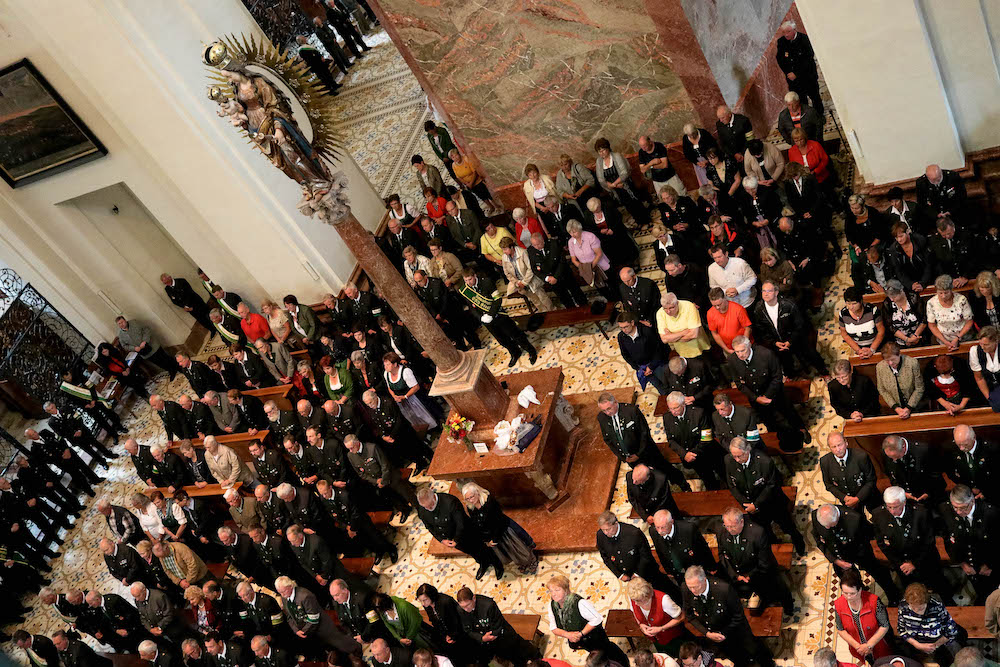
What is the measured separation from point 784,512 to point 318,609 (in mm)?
4673

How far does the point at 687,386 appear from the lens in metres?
10.1

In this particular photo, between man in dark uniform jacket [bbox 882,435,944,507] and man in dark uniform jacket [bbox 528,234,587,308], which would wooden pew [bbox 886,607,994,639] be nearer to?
man in dark uniform jacket [bbox 882,435,944,507]

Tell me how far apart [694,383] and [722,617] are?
2.78 m

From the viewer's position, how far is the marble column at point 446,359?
9.73m

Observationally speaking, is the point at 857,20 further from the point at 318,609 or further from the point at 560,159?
the point at 318,609

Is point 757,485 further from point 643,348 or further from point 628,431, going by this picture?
point 643,348

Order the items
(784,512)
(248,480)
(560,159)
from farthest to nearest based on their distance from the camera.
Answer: (560,159) → (248,480) → (784,512)

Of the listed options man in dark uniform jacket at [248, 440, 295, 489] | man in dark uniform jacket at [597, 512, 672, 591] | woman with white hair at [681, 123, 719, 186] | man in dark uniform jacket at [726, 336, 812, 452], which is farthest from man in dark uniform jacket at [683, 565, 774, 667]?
woman with white hair at [681, 123, 719, 186]

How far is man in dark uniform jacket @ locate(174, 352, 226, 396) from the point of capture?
570 inches

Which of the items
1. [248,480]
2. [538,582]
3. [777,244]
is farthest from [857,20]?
[248,480]

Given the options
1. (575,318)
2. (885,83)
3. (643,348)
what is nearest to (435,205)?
(575,318)

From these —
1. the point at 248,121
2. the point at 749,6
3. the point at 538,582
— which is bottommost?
the point at 538,582

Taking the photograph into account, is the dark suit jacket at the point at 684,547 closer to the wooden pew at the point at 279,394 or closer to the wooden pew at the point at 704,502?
the wooden pew at the point at 704,502

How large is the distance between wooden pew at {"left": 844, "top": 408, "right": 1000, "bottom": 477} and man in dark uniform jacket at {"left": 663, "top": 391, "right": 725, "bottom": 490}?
50.8 inches
